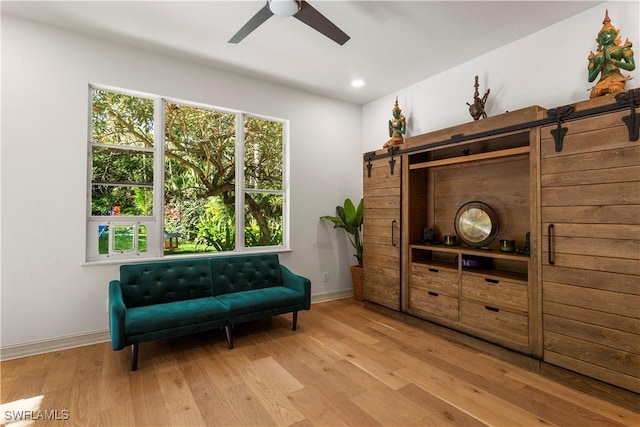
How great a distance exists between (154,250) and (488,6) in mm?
4042

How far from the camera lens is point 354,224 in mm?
4648

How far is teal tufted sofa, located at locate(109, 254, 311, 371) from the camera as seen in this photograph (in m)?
2.66

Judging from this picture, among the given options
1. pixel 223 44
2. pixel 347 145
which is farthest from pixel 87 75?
pixel 347 145

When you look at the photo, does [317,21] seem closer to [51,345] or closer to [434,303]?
[434,303]

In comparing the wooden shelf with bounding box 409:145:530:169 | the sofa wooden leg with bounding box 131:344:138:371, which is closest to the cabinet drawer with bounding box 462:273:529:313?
the wooden shelf with bounding box 409:145:530:169

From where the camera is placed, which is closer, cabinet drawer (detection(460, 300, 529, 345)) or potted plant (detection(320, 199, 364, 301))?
cabinet drawer (detection(460, 300, 529, 345))

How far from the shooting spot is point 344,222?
15.5 feet

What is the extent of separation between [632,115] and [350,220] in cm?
311

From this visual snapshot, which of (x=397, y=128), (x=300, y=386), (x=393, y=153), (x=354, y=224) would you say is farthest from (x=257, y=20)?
(x=354, y=224)

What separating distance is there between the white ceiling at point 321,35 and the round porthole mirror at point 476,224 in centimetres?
171

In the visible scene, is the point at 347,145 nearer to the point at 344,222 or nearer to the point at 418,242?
the point at 344,222

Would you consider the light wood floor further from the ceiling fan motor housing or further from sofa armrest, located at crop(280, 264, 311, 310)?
the ceiling fan motor housing

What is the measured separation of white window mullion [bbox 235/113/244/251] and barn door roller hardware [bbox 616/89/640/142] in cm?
367

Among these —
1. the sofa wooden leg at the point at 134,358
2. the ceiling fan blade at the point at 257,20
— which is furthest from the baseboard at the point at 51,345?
the ceiling fan blade at the point at 257,20
